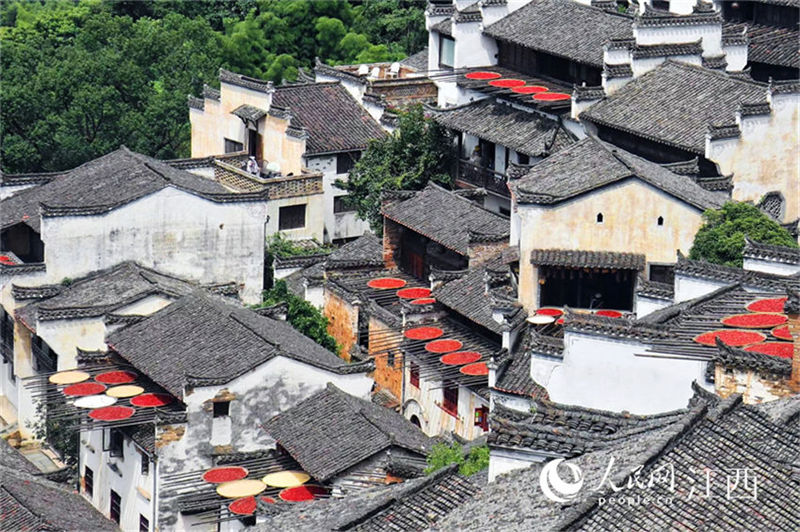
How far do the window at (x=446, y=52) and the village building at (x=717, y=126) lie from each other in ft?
33.3

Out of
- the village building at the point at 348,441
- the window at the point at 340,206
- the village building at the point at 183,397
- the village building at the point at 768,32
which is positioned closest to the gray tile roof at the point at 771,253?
the village building at the point at 348,441

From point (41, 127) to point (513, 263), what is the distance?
24514 mm

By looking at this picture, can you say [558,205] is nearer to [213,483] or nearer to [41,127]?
[213,483]

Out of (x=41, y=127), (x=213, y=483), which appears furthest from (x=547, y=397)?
(x=41, y=127)

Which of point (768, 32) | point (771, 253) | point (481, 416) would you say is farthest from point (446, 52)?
point (771, 253)

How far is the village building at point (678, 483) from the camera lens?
1108 inches

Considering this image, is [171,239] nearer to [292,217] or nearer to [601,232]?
[292,217]

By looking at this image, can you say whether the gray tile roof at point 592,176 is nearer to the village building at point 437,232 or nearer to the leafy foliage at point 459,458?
the village building at point 437,232

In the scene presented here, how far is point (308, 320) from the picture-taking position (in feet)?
193

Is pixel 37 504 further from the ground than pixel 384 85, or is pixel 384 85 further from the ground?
pixel 384 85

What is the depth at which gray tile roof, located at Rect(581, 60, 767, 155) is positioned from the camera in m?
59.8

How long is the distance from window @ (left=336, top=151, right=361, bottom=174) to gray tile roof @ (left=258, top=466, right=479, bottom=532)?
3293 centimetres

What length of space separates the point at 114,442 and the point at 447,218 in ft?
44.5

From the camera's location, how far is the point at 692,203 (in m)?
54.2
